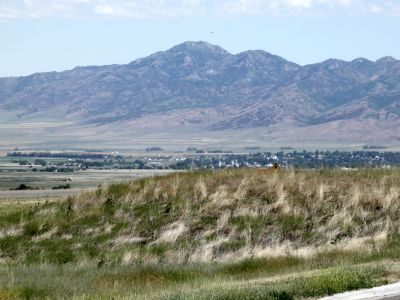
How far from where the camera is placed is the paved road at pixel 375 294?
48.9ft

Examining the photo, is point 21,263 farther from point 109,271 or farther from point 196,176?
point 196,176

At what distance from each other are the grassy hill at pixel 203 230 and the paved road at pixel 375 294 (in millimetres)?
2555

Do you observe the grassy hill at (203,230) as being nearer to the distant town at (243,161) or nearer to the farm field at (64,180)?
the distant town at (243,161)

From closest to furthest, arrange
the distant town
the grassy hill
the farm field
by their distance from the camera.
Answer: the grassy hill → the farm field → the distant town

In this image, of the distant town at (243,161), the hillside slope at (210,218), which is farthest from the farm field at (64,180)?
the hillside slope at (210,218)

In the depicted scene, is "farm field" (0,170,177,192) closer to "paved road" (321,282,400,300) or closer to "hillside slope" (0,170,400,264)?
"hillside slope" (0,170,400,264)

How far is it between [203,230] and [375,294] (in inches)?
536

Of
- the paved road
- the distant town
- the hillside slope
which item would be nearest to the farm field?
the distant town

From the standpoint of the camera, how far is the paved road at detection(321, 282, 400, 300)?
14.9m

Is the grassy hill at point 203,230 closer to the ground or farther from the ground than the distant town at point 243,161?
farther from the ground

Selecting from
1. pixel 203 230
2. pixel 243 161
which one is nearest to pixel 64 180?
pixel 243 161

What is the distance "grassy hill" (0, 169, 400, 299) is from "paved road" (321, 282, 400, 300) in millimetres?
2555

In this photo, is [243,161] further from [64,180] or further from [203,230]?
[203,230]

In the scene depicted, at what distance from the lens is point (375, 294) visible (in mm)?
15188
